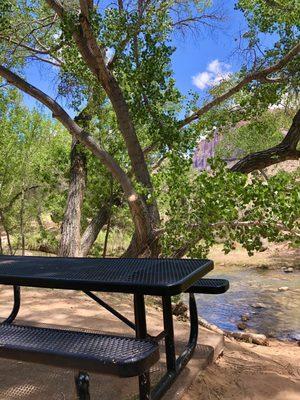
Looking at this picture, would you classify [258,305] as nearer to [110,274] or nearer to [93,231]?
[93,231]

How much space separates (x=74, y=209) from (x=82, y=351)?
7504 mm

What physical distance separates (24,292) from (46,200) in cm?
929

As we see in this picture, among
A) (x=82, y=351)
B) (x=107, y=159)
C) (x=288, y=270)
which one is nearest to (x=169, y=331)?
(x=82, y=351)

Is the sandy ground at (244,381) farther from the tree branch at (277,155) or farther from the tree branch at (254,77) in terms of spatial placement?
the tree branch at (254,77)

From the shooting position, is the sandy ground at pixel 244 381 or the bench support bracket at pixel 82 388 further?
the sandy ground at pixel 244 381

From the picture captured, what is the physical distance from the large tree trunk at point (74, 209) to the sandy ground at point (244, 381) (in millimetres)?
5445

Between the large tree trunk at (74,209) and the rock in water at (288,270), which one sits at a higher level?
the large tree trunk at (74,209)

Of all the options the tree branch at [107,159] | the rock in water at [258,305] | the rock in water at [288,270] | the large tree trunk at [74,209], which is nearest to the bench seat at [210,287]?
the tree branch at [107,159]

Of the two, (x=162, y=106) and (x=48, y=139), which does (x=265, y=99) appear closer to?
(x=162, y=106)

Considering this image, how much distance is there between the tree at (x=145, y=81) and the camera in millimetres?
6824

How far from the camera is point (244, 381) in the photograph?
302cm

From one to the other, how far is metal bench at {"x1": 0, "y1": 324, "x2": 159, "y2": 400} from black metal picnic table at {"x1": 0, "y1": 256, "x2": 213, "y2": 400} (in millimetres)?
212

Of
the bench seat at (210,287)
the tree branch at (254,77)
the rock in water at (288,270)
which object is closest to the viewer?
the bench seat at (210,287)

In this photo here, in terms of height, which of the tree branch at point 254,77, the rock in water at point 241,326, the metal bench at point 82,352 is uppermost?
the tree branch at point 254,77
